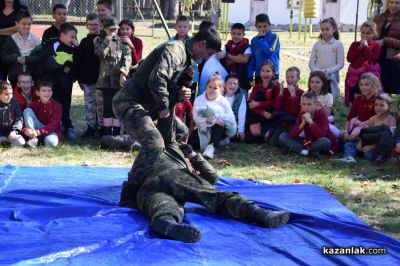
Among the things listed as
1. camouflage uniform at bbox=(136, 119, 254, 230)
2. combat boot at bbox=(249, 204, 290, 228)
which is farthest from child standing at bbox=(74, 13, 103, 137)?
combat boot at bbox=(249, 204, 290, 228)

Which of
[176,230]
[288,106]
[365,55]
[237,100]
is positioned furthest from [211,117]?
[176,230]

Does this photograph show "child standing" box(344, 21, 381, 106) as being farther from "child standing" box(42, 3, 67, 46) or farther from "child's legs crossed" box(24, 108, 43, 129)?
"child's legs crossed" box(24, 108, 43, 129)

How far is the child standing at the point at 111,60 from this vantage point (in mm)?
7754

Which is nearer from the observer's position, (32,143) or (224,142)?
(32,143)

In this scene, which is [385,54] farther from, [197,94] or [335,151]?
[197,94]

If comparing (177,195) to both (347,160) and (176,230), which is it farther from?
(347,160)

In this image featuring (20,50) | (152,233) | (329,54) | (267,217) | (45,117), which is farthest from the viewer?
(329,54)

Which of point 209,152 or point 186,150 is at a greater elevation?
point 186,150

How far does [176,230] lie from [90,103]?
14.7 feet

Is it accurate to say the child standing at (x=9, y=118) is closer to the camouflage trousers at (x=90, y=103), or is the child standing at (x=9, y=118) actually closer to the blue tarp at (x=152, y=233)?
the camouflage trousers at (x=90, y=103)

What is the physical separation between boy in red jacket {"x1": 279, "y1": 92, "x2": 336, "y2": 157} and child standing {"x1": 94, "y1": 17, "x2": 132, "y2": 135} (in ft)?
7.21

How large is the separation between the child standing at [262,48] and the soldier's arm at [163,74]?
321 cm

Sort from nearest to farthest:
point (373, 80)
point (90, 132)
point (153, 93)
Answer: point (153, 93)
point (373, 80)
point (90, 132)

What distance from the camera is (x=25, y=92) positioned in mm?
7941
